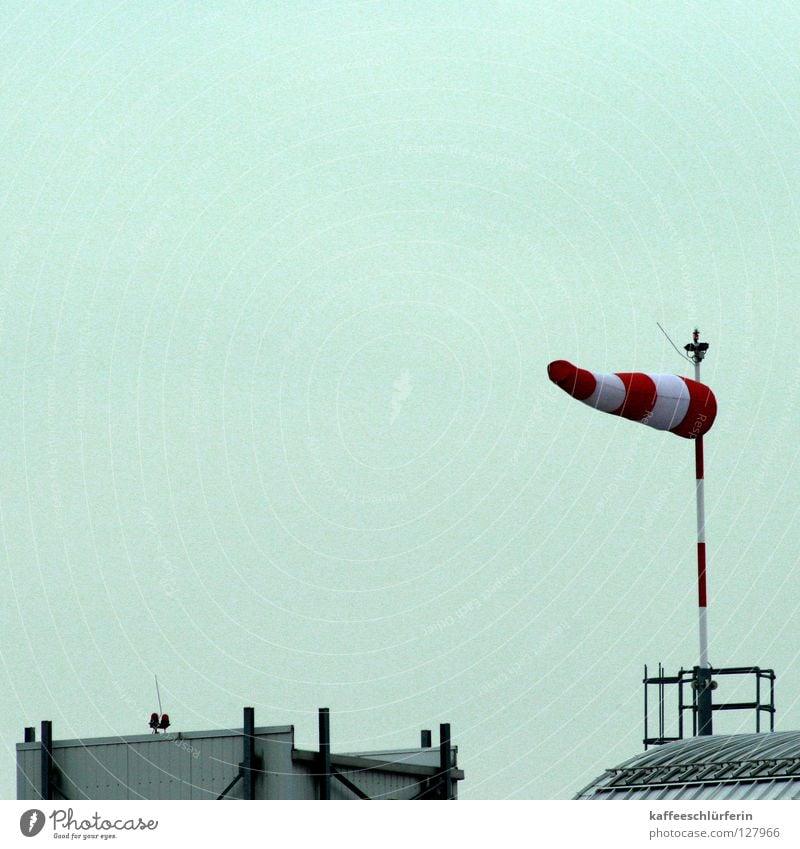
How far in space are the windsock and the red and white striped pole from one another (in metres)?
0.74

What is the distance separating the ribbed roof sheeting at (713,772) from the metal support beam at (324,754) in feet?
24.6

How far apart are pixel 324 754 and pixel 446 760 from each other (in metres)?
4.67

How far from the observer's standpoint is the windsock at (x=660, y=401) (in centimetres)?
7256

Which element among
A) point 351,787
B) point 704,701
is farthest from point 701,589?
point 351,787

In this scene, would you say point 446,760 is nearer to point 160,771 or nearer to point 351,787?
point 351,787

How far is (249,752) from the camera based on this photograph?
62688 millimetres

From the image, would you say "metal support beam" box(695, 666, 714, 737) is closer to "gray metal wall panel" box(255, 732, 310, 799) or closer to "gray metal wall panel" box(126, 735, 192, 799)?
"gray metal wall panel" box(255, 732, 310, 799)

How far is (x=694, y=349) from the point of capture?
76.0 m

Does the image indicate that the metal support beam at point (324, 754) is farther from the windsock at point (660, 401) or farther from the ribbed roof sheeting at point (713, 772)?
the windsock at point (660, 401)

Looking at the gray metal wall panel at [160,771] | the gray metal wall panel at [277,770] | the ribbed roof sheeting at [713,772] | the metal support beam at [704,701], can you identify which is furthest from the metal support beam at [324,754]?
the metal support beam at [704,701]
